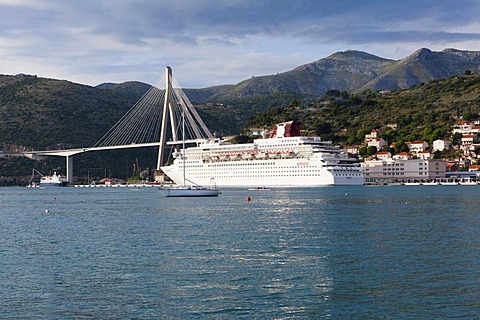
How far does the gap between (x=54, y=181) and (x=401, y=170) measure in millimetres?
49599

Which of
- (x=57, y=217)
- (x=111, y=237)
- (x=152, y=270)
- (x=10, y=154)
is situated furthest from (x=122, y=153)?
(x=152, y=270)

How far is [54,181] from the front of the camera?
106562mm

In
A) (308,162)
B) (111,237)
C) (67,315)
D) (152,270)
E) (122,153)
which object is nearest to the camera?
(67,315)

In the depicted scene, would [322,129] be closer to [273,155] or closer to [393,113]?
[393,113]

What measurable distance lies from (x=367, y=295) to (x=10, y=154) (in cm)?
10624

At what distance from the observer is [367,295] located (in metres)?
13.9

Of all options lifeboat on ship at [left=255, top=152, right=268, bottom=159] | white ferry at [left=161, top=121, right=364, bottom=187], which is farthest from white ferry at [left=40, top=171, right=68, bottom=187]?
lifeboat on ship at [left=255, top=152, right=268, bottom=159]

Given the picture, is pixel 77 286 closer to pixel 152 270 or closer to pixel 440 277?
pixel 152 270

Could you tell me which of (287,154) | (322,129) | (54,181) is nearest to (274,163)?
(287,154)

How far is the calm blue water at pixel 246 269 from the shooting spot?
43.0ft

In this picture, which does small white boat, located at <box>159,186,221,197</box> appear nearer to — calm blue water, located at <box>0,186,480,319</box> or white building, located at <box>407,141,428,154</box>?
calm blue water, located at <box>0,186,480,319</box>

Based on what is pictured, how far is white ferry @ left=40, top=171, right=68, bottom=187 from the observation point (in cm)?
Result: 10606

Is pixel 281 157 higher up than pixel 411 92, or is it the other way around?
pixel 411 92

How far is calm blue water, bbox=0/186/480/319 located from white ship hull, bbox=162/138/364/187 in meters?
48.0
